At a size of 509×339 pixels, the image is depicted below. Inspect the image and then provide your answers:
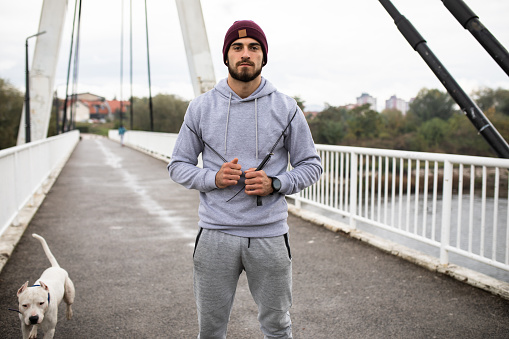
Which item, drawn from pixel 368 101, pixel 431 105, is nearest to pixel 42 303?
pixel 368 101

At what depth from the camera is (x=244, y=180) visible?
2.09 meters

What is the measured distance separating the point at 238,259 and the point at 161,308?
1864 mm

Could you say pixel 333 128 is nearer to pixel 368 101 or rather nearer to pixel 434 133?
pixel 368 101

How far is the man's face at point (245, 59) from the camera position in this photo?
2.07 metres

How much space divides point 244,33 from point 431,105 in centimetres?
6237

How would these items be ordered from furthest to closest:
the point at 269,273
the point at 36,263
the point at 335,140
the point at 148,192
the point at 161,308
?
the point at 335,140
the point at 148,192
the point at 36,263
the point at 161,308
the point at 269,273

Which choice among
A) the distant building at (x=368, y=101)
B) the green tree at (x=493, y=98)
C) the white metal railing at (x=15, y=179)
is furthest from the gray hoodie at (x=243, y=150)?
the green tree at (x=493, y=98)

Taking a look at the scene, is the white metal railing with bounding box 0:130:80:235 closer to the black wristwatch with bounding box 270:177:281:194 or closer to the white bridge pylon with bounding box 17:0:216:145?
the white bridge pylon with bounding box 17:0:216:145

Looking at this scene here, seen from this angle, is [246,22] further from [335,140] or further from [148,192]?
[335,140]

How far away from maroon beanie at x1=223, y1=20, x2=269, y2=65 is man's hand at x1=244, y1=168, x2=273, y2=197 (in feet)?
1.85

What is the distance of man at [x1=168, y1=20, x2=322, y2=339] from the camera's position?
208 cm

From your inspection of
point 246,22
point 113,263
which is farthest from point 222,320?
point 113,263

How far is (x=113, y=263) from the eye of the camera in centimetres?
501

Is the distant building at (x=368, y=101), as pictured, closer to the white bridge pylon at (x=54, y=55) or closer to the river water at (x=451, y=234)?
the river water at (x=451, y=234)
